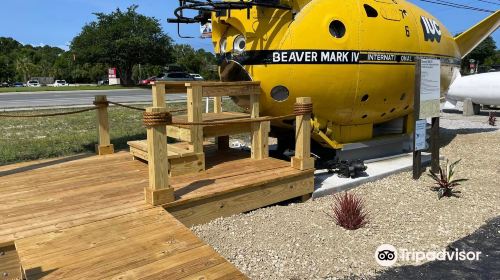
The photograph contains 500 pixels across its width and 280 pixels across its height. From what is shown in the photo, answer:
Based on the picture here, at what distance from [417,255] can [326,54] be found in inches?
121

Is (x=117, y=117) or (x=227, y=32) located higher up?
(x=227, y=32)

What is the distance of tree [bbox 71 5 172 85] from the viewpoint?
4375 centimetres

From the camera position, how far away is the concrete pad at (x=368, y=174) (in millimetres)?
6353

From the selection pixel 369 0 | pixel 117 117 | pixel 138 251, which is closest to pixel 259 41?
pixel 369 0

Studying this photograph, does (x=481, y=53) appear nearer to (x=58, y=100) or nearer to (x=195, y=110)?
(x=58, y=100)

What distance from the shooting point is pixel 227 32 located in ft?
22.7

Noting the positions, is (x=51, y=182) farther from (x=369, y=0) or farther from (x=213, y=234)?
(x=369, y=0)

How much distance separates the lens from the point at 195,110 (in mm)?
5688

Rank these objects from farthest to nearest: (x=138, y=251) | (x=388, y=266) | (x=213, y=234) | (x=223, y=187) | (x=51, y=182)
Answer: (x=51, y=182)
(x=223, y=187)
(x=213, y=234)
(x=388, y=266)
(x=138, y=251)

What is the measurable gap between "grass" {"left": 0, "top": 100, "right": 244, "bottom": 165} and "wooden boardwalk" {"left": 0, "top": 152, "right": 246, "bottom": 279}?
11.8 ft

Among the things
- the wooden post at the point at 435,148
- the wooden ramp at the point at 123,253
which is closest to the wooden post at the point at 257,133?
the wooden ramp at the point at 123,253

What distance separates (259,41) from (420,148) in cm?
320

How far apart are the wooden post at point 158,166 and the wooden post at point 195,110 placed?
47.4 inches

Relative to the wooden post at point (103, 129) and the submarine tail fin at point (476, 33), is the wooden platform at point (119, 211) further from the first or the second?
the submarine tail fin at point (476, 33)
